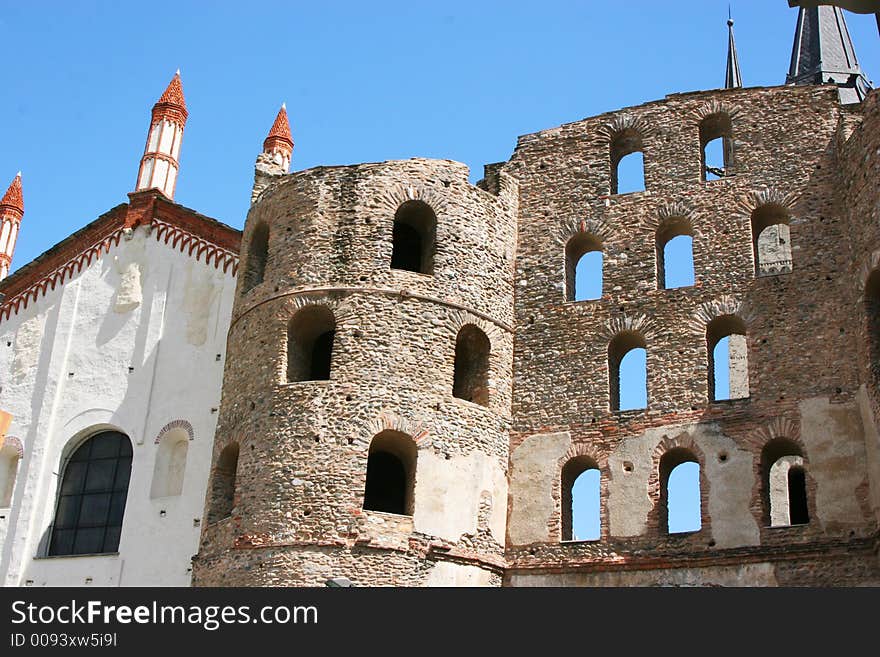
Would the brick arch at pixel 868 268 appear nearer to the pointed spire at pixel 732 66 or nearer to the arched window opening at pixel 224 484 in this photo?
the arched window opening at pixel 224 484

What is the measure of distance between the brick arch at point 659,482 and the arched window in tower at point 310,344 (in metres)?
5.41

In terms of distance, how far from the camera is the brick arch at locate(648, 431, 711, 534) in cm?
2017

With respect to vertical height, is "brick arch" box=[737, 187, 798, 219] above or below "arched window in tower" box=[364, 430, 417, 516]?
above

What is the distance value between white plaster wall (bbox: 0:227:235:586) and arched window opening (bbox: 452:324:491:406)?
14.0 feet

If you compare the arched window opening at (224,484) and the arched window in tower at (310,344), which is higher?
the arched window in tower at (310,344)

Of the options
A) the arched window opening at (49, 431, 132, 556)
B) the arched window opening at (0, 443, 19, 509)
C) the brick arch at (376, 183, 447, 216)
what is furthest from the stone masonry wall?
the arched window opening at (0, 443, 19, 509)

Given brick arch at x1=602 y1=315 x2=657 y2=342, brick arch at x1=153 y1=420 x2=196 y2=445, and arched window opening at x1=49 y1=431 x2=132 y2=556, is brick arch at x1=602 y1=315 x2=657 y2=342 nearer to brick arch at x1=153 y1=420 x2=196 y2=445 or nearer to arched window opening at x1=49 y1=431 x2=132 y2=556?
brick arch at x1=153 y1=420 x2=196 y2=445

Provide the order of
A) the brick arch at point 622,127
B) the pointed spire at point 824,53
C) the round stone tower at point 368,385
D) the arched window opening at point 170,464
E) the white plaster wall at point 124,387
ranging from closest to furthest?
the round stone tower at point 368,385 → the white plaster wall at point 124,387 → the arched window opening at point 170,464 → the brick arch at point 622,127 → the pointed spire at point 824,53

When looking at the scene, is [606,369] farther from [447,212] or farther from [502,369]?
[447,212]

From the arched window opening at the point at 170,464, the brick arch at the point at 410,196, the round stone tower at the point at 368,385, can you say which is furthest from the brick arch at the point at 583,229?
the arched window opening at the point at 170,464

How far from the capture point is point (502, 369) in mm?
22031

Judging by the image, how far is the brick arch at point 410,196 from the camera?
22.1 meters

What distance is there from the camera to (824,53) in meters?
40.7
